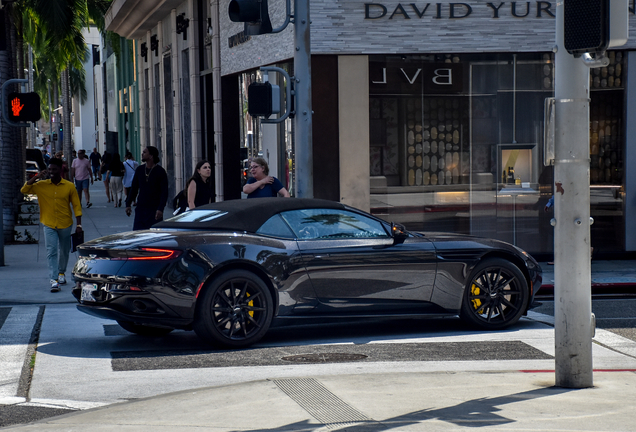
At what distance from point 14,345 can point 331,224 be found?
10.1 ft

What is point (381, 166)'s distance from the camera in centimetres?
1523

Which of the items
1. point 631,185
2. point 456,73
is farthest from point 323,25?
point 631,185

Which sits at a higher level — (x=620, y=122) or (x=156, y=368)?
(x=620, y=122)

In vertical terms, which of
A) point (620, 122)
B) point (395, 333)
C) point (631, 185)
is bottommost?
point (395, 333)

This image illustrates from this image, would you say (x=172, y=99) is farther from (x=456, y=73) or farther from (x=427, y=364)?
(x=427, y=364)

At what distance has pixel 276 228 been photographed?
348 inches

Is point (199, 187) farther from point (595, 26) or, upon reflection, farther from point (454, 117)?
point (595, 26)

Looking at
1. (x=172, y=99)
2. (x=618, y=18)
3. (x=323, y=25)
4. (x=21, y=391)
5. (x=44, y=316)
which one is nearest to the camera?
(x=618, y=18)

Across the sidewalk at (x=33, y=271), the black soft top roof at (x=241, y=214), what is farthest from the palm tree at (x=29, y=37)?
the black soft top roof at (x=241, y=214)

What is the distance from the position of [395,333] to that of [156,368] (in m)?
2.67

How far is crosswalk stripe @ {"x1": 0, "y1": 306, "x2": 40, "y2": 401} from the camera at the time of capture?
7.11 m

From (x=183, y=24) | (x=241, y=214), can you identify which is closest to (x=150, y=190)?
(x=241, y=214)

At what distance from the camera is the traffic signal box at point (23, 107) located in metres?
14.0

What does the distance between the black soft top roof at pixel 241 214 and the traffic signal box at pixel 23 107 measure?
577 cm
